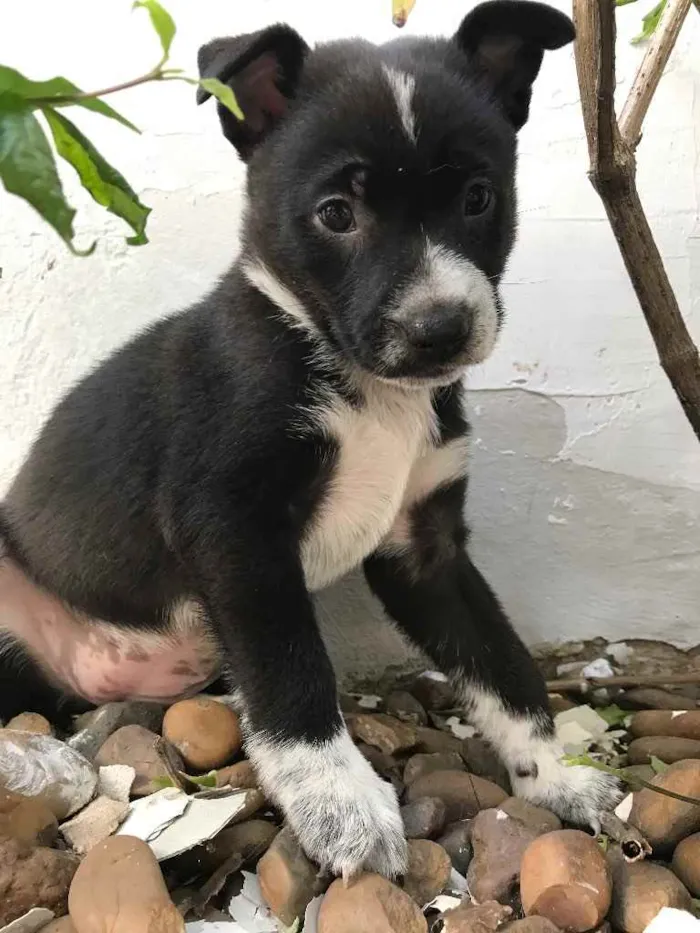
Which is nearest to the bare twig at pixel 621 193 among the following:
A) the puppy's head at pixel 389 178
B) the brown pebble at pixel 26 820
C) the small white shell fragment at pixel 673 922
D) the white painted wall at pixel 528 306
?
the puppy's head at pixel 389 178

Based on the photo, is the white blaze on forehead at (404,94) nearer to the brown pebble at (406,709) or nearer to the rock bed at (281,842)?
the rock bed at (281,842)

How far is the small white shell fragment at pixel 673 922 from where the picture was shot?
105 centimetres

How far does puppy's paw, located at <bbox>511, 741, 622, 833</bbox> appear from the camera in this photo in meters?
1.37

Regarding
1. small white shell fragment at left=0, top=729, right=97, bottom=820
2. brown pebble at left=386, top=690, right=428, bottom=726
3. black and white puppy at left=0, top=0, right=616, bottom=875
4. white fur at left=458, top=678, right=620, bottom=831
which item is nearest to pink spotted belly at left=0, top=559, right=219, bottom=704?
black and white puppy at left=0, top=0, right=616, bottom=875

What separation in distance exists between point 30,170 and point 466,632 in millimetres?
1276

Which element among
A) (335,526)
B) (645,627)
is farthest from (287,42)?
(645,627)

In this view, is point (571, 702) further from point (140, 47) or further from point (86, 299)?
point (140, 47)

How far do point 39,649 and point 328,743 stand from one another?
2.47 feet

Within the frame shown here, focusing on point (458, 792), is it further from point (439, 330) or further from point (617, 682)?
point (439, 330)

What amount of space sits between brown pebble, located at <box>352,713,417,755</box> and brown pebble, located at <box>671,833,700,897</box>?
488 mm

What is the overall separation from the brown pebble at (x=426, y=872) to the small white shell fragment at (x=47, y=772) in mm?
500

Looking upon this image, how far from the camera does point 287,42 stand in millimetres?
1287

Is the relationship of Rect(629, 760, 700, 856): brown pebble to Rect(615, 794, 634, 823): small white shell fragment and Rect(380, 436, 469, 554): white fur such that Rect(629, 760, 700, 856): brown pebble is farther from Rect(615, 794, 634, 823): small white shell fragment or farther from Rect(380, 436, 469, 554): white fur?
Rect(380, 436, 469, 554): white fur

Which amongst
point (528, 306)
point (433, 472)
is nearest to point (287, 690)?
point (433, 472)
